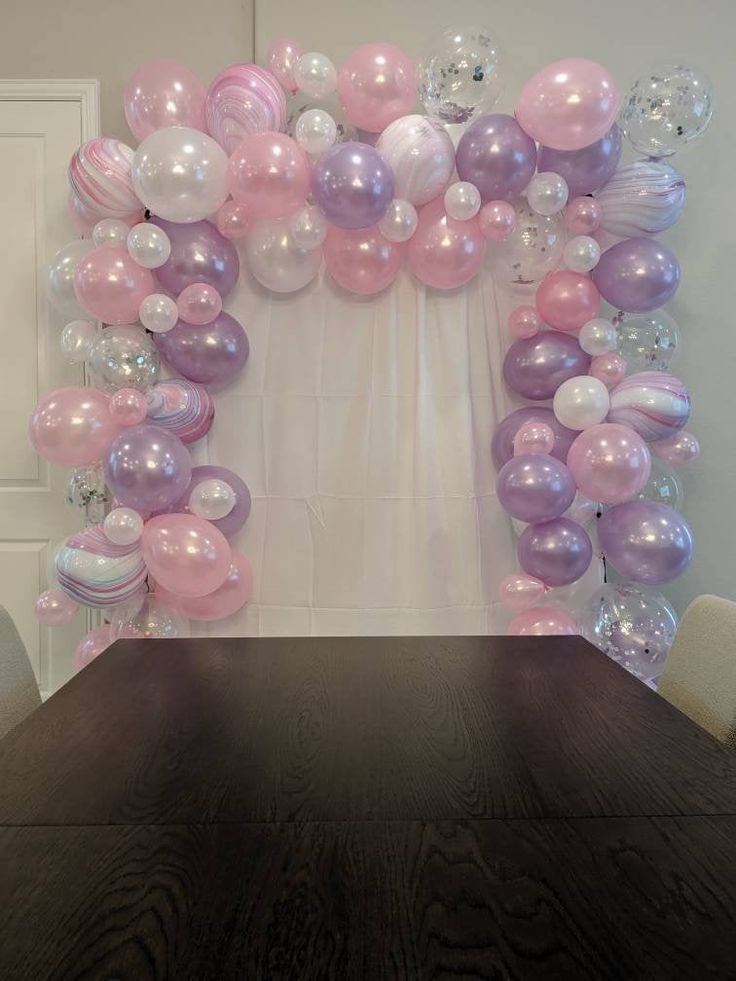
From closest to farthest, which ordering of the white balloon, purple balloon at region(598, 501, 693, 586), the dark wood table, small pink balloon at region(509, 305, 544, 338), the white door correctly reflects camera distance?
the dark wood table → the white balloon → purple balloon at region(598, 501, 693, 586) → small pink balloon at region(509, 305, 544, 338) → the white door

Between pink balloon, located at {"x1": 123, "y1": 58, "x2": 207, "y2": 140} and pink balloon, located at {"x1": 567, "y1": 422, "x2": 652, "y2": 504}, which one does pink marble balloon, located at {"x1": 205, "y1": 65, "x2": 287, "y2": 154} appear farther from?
pink balloon, located at {"x1": 567, "y1": 422, "x2": 652, "y2": 504}

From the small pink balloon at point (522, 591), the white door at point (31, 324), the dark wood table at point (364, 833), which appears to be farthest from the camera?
the white door at point (31, 324)

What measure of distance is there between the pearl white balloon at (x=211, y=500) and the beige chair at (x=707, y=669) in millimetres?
1481

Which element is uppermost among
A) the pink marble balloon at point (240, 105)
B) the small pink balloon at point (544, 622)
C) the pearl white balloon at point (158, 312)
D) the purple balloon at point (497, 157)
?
the pink marble balloon at point (240, 105)

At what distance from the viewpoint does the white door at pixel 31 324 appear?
9.68ft

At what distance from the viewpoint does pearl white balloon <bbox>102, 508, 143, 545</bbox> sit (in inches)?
93.6

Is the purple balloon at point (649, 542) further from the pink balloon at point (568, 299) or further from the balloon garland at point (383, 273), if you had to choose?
the pink balloon at point (568, 299)

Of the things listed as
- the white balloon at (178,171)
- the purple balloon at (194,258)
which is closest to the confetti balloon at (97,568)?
the purple balloon at (194,258)

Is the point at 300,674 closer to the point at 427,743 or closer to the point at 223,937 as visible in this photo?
the point at 427,743

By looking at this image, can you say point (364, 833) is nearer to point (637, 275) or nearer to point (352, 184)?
point (352, 184)

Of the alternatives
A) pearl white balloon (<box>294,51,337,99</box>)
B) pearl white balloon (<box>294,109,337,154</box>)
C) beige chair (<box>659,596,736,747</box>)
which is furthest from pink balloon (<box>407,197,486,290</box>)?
beige chair (<box>659,596,736,747</box>)

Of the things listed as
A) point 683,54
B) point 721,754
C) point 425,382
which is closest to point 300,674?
point 721,754

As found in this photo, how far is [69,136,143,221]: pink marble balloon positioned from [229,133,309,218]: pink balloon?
0.36 metres

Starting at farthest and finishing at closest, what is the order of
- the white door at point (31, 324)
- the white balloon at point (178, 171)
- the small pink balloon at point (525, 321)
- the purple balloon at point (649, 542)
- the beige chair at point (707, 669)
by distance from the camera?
the white door at point (31, 324) → the small pink balloon at point (525, 321) → the purple balloon at point (649, 542) → the white balloon at point (178, 171) → the beige chair at point (707, 669)
